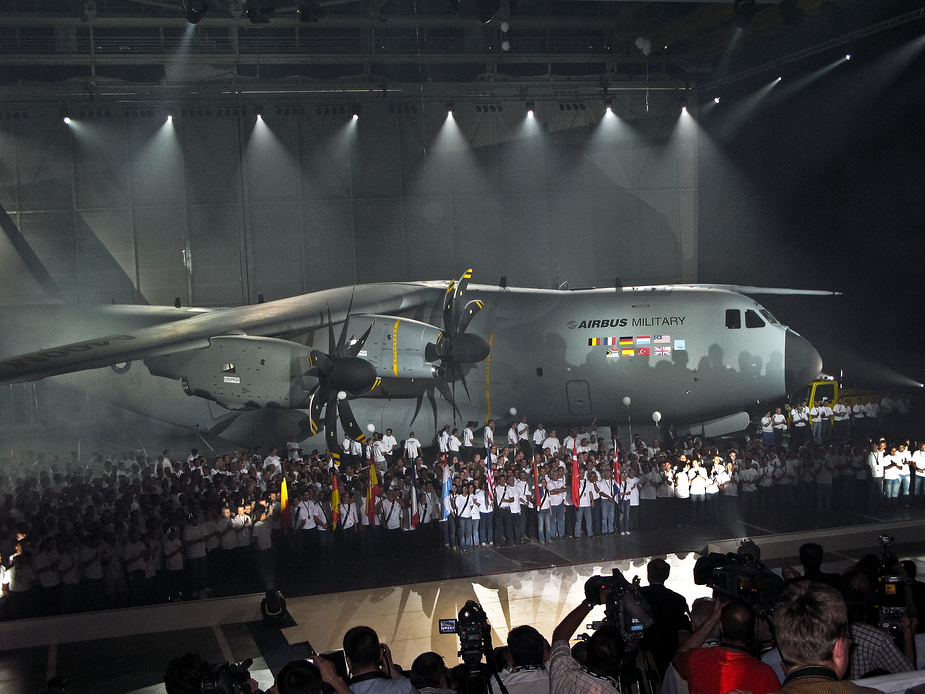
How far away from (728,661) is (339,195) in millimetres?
18795

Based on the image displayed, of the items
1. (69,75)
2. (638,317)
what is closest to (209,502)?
(638,317)

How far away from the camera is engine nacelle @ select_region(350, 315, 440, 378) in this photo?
55.9 ft

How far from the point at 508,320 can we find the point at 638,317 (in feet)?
9.95

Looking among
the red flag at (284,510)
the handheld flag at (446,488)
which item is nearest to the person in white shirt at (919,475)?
the handheld flag at (446,488)

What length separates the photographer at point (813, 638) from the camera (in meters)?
2.95

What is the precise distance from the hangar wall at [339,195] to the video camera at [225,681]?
16.9 meters

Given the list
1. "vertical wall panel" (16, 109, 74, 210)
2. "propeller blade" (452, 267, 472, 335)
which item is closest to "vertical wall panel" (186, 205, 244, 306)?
"vertical wall panel" (16, 109, 74, 210)

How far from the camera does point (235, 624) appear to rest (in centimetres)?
1022

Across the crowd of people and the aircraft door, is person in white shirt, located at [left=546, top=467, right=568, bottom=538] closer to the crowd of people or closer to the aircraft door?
the crowd of people

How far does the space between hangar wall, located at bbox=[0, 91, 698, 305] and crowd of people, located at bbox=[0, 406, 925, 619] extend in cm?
597

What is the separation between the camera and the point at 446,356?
55.2ft

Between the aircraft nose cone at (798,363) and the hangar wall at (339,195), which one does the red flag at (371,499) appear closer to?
the hangar wall at (339,195)

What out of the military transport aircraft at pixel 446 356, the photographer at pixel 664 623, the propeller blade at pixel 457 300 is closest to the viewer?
the photographer at pixel 664 623

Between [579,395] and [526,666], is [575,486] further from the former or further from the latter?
[526,666]
